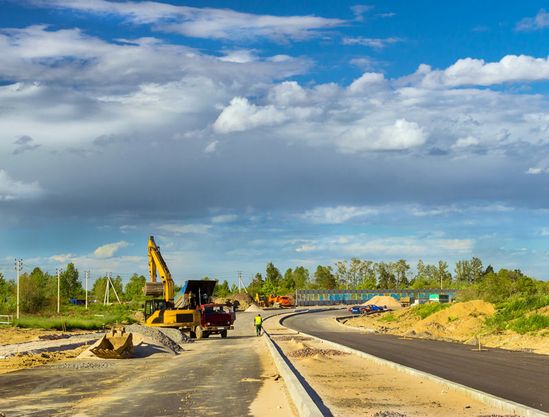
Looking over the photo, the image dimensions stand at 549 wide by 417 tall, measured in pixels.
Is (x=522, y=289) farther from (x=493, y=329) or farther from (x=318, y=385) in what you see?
(x=318, y=385)

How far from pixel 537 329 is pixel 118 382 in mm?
28977

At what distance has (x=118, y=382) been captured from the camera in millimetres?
23188

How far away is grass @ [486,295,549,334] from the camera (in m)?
44.6

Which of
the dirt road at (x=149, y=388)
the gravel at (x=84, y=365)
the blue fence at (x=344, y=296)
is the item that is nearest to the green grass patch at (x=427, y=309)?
the dirt road at (x=149, y=388)

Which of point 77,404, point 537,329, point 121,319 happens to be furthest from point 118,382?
point 121,319

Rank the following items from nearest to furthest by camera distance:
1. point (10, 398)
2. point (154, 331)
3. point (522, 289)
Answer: point (10, 398) < point (154, 331) < point (522, 289)

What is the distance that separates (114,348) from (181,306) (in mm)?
17340

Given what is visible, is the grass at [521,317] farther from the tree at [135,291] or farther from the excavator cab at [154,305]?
the tree at [135,291]

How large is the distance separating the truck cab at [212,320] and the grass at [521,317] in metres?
18.5

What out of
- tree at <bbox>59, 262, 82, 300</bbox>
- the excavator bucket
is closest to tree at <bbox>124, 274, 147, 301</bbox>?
tree at <bbox>59, 262, 82, 300</bbox>

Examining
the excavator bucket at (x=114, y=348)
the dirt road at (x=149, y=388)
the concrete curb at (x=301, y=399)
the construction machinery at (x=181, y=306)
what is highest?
the construction machinery at (x=181, y=306)

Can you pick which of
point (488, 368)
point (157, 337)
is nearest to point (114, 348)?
point (157, 337)

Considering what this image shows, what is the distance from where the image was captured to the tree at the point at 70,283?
170812 millimetres

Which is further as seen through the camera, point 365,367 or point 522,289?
point 522,289
